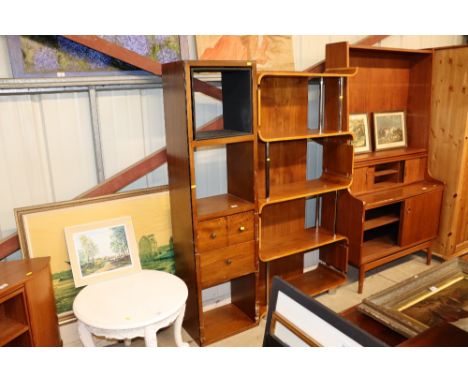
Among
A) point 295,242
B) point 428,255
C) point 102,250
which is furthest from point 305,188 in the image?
point 428,255

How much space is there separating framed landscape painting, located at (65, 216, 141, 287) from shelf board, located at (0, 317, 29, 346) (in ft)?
1.30

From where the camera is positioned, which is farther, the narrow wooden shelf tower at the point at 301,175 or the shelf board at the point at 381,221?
the shelf board at the point at 381,221

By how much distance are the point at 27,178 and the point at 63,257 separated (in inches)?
19.2

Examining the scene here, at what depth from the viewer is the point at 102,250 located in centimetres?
239

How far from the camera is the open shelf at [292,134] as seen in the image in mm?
2521

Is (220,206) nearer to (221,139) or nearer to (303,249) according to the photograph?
(221,139)

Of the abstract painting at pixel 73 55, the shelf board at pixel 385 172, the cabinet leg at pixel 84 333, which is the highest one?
the abstract painting at pixel 73 55

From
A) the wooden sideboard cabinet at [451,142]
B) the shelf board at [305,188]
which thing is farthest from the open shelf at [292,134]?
the wooden sideboard cabinet at [451,142]

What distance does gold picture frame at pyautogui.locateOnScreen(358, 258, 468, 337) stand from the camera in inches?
70.5

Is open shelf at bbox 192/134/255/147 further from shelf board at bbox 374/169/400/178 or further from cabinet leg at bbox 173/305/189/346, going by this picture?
shelf board at bbox 374/169/400/178

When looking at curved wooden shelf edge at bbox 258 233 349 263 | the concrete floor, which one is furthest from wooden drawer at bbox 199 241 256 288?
the concrete floor

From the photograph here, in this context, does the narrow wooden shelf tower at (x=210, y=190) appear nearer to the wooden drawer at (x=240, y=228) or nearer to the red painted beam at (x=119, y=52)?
the wooden drawer at (x=240, y=228)

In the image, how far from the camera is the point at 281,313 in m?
1.30

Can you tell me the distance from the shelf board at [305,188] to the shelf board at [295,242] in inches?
14.7
